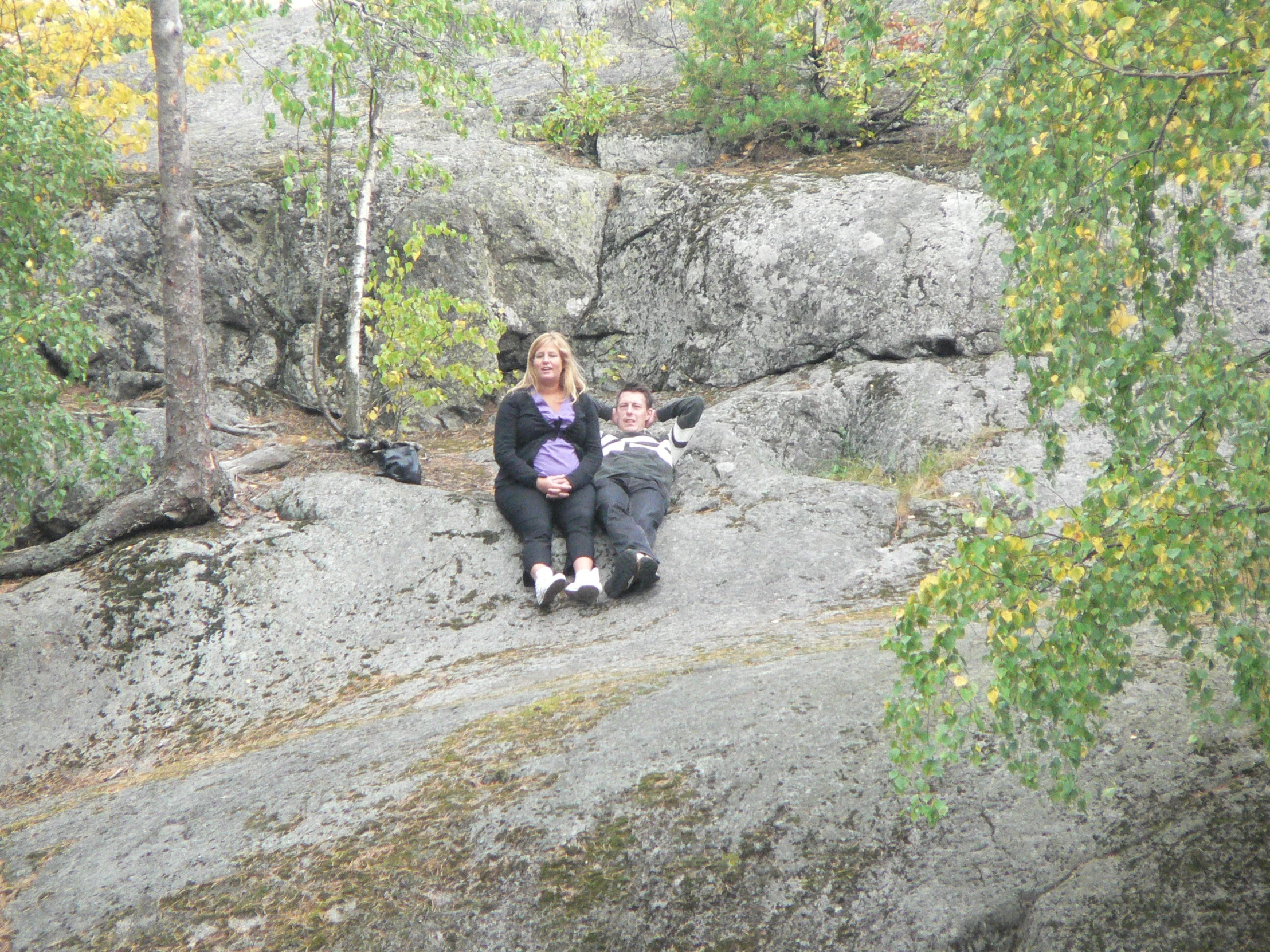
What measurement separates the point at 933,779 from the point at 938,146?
33.0 feet

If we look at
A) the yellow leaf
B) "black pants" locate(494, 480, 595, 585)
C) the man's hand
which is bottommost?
"black pants" locate(494, 480, 595, 585)

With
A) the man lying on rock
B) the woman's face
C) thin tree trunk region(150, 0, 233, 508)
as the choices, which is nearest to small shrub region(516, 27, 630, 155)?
thin tree trunk region(150, 0, 233, 508)

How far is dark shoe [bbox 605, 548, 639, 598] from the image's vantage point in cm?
650

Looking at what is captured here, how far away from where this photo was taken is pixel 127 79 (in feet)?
54.6

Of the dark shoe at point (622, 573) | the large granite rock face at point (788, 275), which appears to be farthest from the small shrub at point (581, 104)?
the dark shoe at point (622, 573)

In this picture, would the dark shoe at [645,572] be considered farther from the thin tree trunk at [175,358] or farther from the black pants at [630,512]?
the thin tree trunk at [175,358]

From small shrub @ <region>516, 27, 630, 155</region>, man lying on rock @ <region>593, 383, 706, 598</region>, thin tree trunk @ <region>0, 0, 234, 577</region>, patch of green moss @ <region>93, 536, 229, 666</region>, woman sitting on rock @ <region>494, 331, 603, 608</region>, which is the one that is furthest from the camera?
small shrub @ <region>516, 27, 630, 155</region>

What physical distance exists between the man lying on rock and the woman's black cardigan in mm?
219

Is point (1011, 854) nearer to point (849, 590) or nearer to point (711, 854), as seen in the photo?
point (711, 854)

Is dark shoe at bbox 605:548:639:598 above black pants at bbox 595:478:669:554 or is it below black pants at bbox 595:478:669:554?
below

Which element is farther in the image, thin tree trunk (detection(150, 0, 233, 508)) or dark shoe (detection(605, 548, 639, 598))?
thin tree trunk (detection(150, 0, 233, 508))

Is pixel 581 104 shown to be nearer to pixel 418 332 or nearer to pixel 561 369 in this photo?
pixel 418 332

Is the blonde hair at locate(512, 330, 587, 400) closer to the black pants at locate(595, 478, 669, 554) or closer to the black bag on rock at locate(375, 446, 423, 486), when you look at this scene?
the black pants at locate(595, 478, 669, 554)

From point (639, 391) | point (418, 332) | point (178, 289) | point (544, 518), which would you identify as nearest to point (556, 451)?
point (544, 518)
